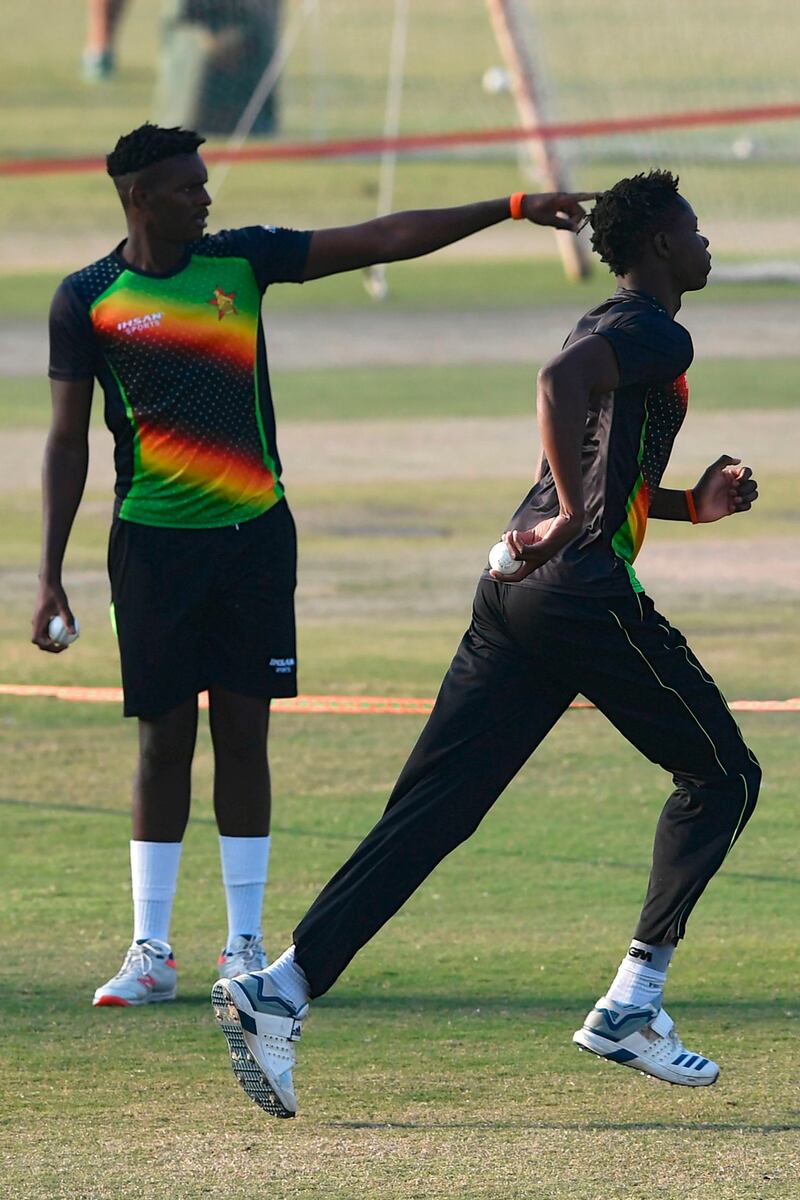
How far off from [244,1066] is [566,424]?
1.51 m

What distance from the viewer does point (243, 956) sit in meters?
6.07

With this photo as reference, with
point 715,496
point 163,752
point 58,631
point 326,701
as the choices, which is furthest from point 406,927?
point 326,701

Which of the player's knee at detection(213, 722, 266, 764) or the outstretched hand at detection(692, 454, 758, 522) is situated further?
the player's knee at detection(213, 722, 266, 764)

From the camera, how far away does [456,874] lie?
7.22m

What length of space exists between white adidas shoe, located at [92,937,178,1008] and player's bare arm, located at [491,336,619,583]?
1.61 metres

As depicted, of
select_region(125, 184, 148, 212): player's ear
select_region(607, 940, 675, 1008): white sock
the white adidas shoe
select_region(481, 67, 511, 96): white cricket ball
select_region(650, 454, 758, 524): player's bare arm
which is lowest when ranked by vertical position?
the white adidas shoe

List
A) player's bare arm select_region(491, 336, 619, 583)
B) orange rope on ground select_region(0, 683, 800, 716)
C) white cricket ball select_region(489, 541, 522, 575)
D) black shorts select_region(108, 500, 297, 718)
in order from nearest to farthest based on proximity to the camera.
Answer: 1. player's bare arm select_region(491, 336, 619, 583)
2. white cricket ball select_region(489, 541, 522, 575)
3. black shorts select_region(108, 500, 297, 718)
4. orange rope on ground select_region(0, 683, 800, 716)

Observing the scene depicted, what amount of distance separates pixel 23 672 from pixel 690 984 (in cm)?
472

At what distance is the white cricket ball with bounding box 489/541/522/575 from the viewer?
512 centimetres

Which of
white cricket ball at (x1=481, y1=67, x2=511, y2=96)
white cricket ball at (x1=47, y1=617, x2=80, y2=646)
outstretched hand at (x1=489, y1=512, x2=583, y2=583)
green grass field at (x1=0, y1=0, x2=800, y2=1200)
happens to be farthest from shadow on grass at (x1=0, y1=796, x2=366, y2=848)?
white cricket ball at (x1=481, y1=67, x2=511, y2=96)

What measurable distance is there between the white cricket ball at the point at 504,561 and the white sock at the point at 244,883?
1427mm

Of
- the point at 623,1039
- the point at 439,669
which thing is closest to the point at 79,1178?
the point at 623,1039

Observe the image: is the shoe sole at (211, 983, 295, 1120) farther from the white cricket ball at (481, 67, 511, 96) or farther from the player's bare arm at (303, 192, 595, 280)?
the white cricket ball at (481, 67, 511, 96)

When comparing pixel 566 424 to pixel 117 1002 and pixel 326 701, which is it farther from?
pixel 326 701
